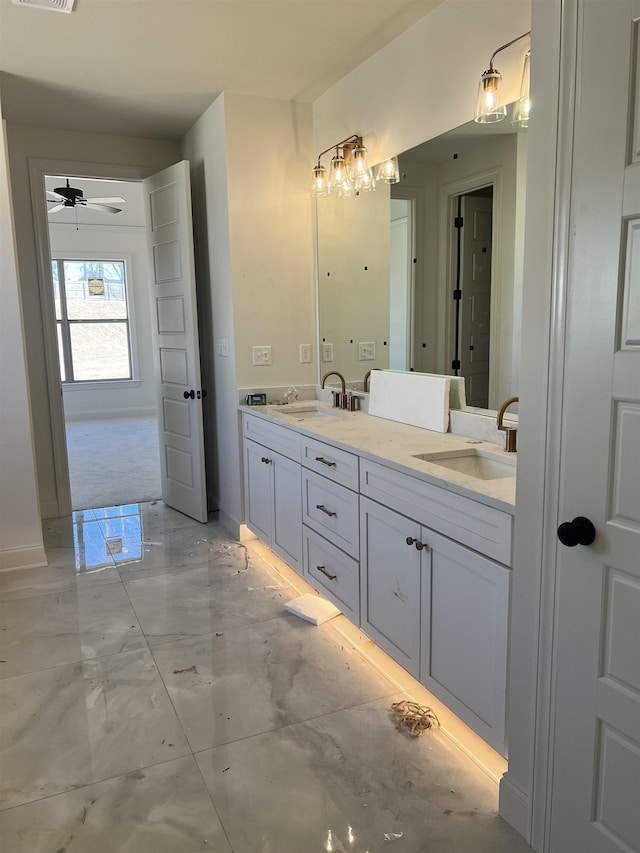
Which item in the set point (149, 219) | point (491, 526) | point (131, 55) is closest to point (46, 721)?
point (491, 526)

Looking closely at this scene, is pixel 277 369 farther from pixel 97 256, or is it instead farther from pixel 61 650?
pixel 97 256

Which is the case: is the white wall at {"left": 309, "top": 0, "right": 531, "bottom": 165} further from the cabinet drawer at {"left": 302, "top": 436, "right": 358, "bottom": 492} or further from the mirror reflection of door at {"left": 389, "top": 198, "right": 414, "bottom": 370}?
the cabinet drawer at {"left": 302, "top": 436, "right": 358, "bottom": 492}

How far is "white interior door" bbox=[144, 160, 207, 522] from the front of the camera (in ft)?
13.5

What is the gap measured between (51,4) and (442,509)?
2552 millimetres

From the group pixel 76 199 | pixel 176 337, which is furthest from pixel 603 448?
pixel 76 199

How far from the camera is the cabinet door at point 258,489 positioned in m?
3.53

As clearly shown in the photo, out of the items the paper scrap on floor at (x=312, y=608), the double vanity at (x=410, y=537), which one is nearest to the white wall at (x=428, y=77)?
the double vanity at (x=410, y=537)

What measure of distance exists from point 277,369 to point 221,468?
87 cm

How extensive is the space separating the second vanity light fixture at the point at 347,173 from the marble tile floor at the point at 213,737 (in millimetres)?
2158

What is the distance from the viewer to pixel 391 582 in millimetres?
2291

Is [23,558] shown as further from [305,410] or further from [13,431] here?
[305,410]

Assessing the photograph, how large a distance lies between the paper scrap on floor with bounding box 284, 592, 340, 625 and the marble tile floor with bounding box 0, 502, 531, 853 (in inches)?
1.5

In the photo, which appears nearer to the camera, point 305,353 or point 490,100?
point 490,100

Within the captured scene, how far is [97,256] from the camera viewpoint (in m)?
9.05
